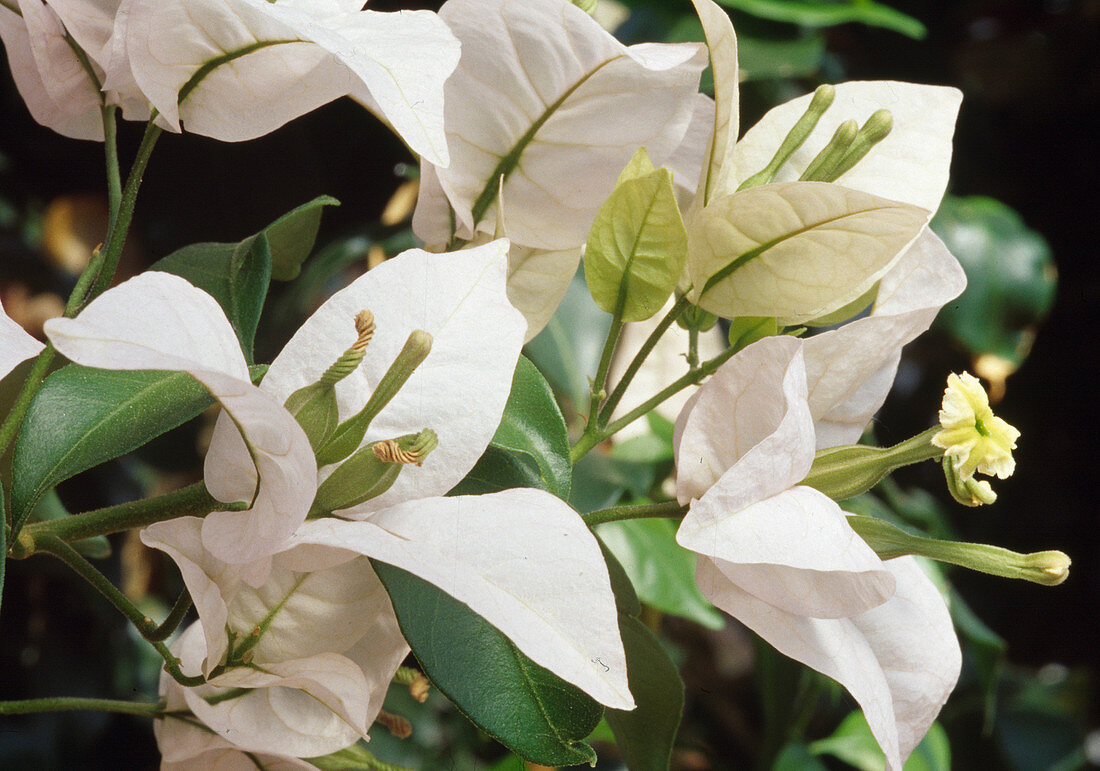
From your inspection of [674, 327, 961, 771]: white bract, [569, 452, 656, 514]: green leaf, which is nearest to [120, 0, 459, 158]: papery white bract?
[674, 327, 961, 771]: white bract

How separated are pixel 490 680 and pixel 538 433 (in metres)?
0.07

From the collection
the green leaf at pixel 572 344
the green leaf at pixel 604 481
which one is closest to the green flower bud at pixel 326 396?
the green leaf at pixel 604 481

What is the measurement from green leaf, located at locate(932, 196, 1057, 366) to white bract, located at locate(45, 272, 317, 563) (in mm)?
714

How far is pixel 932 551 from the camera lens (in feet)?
0.83

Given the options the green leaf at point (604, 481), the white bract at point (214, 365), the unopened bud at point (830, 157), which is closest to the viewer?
the white bract at point (214, 365)

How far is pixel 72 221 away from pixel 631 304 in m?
0.95

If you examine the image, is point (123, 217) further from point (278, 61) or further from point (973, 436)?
point (973, 436)

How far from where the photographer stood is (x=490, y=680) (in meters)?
0.25

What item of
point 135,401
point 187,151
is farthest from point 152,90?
point 187,151

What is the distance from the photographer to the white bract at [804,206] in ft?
0.85

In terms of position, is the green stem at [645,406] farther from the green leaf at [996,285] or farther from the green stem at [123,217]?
the green leaf at [996,285]

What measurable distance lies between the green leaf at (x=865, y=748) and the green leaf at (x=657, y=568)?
0.24m

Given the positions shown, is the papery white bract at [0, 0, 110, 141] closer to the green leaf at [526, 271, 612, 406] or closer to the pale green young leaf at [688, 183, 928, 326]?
the pale green young leaf at [688, 183, 928, 326]

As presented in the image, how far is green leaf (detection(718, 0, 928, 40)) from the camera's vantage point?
29.5 inches
